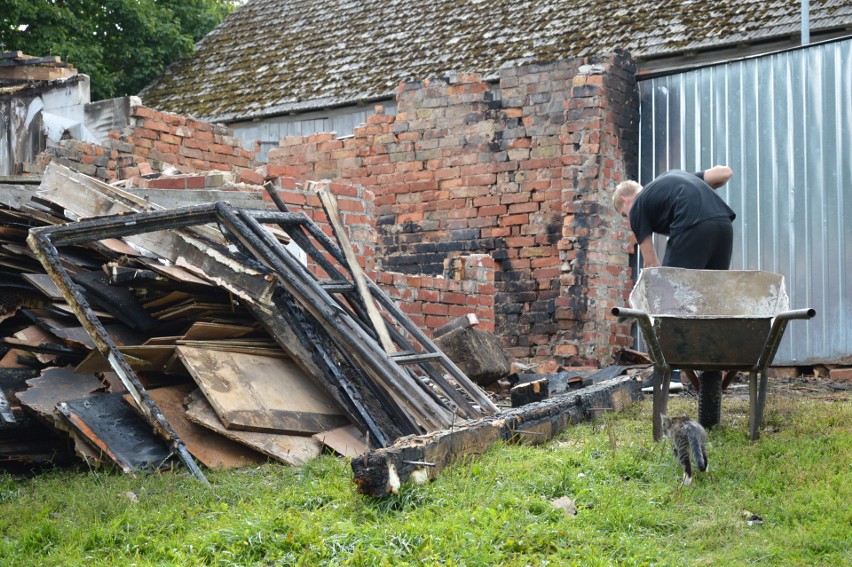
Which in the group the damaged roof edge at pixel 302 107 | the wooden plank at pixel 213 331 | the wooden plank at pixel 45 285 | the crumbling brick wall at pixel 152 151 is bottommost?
the wooden plank at pixel 213 331

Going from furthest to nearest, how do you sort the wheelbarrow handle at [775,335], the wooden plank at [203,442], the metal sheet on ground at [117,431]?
the wooden plank at [203,442] → the metal sheet on ground at [117,431] → the wheelbarrow handle at [775,335]

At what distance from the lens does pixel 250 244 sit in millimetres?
5672

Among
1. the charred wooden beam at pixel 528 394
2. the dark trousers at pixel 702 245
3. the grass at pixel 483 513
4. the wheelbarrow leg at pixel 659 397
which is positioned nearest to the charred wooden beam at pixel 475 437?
the grass at pixel 483 513

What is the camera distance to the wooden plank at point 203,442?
16.7 ft

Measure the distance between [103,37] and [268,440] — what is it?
55.9 feet

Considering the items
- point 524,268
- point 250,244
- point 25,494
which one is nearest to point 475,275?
point 524,268

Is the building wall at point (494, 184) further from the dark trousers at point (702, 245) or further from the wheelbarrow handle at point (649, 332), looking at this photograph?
the wheelbarrow handle at point (649, 332)

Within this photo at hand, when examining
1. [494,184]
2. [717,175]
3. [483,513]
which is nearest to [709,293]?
[717,175]

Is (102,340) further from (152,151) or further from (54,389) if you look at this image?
(152,151)

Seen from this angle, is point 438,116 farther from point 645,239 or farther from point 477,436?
point 477,436

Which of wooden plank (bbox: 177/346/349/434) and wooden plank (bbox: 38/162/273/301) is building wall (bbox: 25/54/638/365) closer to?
wooden plank (bbox: 38/162/273/301)

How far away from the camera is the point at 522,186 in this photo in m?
9.75

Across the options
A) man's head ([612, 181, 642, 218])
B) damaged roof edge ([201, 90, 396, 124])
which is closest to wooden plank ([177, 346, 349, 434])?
man's head ([612, 181, 642, 218])

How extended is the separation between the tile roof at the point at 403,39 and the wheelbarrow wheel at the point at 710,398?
607cm
